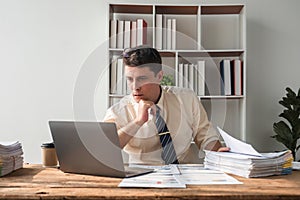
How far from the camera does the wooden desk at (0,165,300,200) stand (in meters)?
1.15

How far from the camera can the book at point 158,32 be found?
319cm

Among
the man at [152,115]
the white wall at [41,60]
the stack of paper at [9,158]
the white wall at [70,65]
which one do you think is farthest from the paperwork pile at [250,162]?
the white wall at [41,60]

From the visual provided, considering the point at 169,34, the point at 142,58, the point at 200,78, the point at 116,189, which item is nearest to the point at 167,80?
the point at 200,78

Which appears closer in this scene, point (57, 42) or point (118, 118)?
point (118, 118)

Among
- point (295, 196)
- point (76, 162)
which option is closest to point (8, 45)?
point (76, 162)

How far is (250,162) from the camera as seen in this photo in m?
1.48

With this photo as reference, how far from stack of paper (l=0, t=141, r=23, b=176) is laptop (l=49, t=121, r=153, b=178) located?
21cm

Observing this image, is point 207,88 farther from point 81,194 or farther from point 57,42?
point 81,194

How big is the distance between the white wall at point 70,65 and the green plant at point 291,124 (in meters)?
0.27

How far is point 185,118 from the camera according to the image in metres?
2.32

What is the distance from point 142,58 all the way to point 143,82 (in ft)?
0.43

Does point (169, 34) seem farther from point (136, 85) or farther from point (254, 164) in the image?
point (254, 164)

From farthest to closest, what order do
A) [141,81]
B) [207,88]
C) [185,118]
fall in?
[207,88] → [185,118] → [141,81]

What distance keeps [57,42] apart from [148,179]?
232 centimetres
